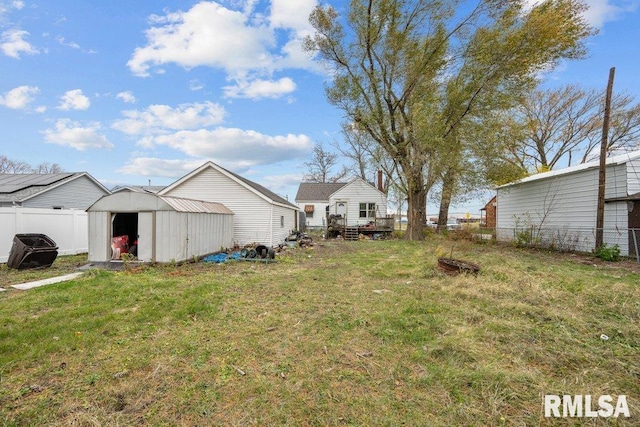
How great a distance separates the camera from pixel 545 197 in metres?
14.6

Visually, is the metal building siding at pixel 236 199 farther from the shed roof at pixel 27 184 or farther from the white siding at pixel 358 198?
the white siding at pixel 358 198

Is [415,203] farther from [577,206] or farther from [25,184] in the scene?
[25,184]

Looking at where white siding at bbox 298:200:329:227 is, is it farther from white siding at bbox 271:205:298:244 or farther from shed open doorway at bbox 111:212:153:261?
shed open doorway at bbox 111:212:153:261

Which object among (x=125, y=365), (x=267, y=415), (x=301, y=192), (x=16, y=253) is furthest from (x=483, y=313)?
(x=301, y=192)

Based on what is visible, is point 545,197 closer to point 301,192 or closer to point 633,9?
point 633,9

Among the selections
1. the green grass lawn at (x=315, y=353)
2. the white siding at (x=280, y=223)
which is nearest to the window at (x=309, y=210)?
the white siding at (x=280, y=223)

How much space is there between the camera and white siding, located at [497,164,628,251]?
11148 millimetres

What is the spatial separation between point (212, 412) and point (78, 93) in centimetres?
1493

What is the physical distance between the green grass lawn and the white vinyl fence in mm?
5718

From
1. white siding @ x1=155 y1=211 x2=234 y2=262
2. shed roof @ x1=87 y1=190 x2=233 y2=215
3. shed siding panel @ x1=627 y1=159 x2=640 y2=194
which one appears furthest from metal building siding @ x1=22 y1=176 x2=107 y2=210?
shed siding panel @ x1=627 y1=159 x2=640 y2=194

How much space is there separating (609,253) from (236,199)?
1526 centimetres

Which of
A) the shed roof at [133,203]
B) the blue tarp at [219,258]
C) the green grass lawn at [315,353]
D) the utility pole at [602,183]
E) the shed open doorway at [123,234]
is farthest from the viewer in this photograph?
the blue tarp at [219,258]

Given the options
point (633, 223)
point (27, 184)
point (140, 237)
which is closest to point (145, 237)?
point (140, 237)

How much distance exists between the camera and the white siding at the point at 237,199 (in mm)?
14656
